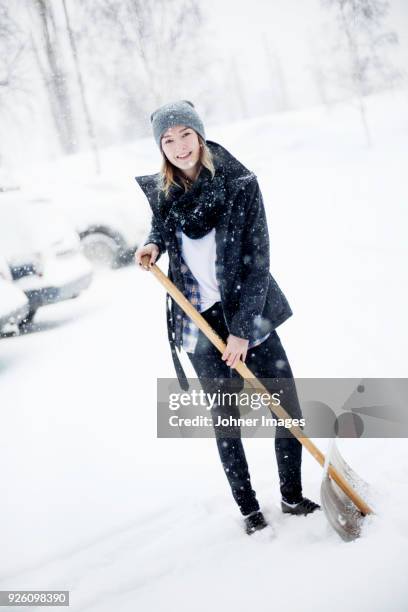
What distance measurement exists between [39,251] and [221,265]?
3.90 meters

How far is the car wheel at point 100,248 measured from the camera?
6785mm

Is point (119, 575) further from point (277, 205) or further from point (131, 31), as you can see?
point (131, 31)

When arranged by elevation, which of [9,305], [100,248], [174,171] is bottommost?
[9,305]

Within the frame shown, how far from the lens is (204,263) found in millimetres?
1594

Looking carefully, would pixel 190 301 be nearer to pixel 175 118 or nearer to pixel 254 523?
pixel 175 118

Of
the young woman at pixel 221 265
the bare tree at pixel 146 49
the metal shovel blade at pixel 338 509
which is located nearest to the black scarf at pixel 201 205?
the young woman at pixel 221 265

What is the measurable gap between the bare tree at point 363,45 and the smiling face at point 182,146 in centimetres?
1520

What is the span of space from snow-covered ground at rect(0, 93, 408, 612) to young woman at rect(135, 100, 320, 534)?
303mm

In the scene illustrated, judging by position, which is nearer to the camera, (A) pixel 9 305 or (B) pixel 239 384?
(B) pixel 239 384

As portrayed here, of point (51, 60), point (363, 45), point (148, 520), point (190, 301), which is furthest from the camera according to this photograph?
point (363, 45)

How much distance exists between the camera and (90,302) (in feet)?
19.0

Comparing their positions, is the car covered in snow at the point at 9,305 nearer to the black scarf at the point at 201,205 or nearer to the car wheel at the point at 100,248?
the car wheel at the point at 100,248

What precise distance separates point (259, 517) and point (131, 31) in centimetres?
1167

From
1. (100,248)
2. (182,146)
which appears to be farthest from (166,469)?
(100,248)
